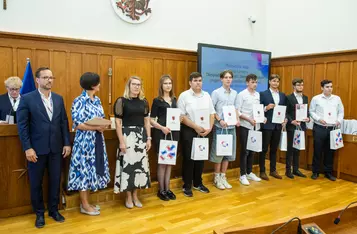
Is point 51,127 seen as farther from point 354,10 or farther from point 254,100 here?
point 354,10

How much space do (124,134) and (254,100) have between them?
1918 mm

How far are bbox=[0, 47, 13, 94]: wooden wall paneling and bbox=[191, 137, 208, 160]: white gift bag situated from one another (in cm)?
253

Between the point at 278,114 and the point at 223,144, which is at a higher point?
the point at 278,114

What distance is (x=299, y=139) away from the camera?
436 centimetres

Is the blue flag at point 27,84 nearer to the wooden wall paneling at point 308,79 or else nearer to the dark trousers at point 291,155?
the dark trousers at point 291,155

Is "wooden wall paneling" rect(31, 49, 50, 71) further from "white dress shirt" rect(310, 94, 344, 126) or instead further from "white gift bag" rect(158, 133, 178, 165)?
"white dress shirt" rect(310, 94, 344, 126)

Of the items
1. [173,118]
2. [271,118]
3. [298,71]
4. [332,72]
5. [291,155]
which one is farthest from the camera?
[298,71]

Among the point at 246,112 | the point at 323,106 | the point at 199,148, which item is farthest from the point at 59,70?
the point at 323,106

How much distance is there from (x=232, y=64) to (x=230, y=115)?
201 cm

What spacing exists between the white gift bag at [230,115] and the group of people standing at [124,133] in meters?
0.07

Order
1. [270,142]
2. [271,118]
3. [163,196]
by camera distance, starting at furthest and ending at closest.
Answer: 1. [270,142]
2. [271,118]
3. [163,196]

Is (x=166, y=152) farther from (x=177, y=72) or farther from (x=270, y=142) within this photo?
(x=177, y=72)

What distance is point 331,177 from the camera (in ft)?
14.4

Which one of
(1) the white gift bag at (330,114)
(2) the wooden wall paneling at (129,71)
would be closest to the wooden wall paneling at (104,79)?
(2) the wooden wall paneling at (129,71)
